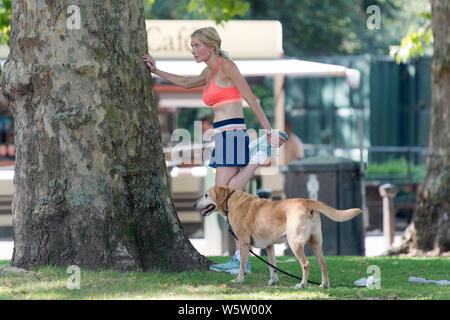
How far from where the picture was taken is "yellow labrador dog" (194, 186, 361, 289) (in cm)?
645

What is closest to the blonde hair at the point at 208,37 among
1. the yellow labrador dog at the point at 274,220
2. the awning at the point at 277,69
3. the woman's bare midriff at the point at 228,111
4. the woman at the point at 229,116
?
the woman at the point at 229,116

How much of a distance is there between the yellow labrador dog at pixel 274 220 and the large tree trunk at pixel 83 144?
0.49 metres

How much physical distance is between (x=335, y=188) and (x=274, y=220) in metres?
4.71

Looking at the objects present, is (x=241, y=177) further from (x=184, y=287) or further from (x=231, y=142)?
(x=184, y=287)

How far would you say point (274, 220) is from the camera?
6645mm

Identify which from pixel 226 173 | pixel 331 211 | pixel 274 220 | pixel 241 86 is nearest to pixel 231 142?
pixel 226 173

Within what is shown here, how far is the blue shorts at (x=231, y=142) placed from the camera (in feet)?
23.6

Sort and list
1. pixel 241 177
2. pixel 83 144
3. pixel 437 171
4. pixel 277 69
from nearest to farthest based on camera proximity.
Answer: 1. pixel 83 144
2. pixel 241 177
3. pixel 437 171
4. pixel 277 69

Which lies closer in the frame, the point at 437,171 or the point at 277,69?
the point at 437,171

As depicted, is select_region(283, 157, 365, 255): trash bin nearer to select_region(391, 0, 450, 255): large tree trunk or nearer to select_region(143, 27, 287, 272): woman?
select_region(391, 0, 450, 255): large tree trunk

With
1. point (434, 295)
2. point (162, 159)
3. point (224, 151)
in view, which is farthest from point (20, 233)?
point (434, 295)

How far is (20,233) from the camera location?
271 inches

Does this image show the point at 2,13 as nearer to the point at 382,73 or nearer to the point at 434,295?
the point at 434,295
